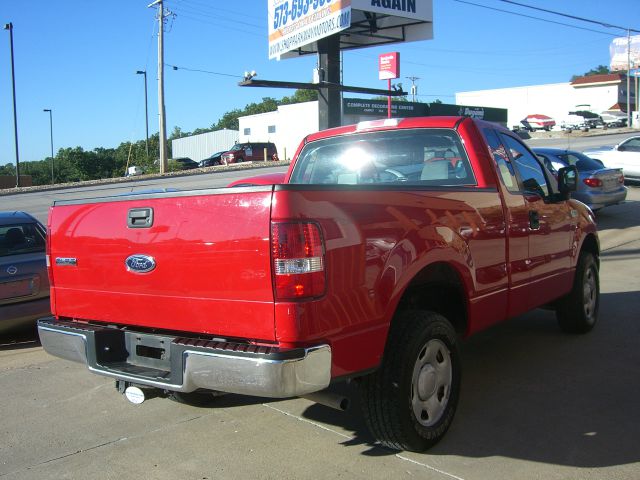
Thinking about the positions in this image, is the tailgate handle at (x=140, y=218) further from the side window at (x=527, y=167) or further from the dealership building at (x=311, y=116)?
the dealership building at (x=311, y=116)

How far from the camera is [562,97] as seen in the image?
79.1 meters

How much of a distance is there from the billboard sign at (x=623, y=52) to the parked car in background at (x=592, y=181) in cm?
5677

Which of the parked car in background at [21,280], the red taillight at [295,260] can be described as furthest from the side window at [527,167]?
the parked car in background at [21,280]

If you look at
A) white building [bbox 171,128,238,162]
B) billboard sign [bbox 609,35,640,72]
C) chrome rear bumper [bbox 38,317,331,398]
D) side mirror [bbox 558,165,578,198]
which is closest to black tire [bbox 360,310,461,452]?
chrome rear bumper [bbox 38,317,331,398]

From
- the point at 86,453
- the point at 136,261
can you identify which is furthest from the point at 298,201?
the point at 86,453

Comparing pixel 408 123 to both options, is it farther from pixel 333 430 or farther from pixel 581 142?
pixel 581 142

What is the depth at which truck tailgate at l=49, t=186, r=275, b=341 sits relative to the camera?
2.92 meters

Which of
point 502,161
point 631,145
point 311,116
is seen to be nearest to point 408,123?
point 502,161

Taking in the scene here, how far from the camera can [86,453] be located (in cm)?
378

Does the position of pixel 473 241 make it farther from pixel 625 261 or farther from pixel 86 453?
pixel 625 261

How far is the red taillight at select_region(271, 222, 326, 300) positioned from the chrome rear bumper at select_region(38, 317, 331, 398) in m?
0.27

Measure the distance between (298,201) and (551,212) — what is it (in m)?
3.05

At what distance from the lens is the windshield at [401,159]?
14.9 ft

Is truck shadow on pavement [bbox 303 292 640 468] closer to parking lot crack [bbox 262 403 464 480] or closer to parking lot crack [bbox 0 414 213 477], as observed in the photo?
parking lot crack [bbox 262 403 464 480]
